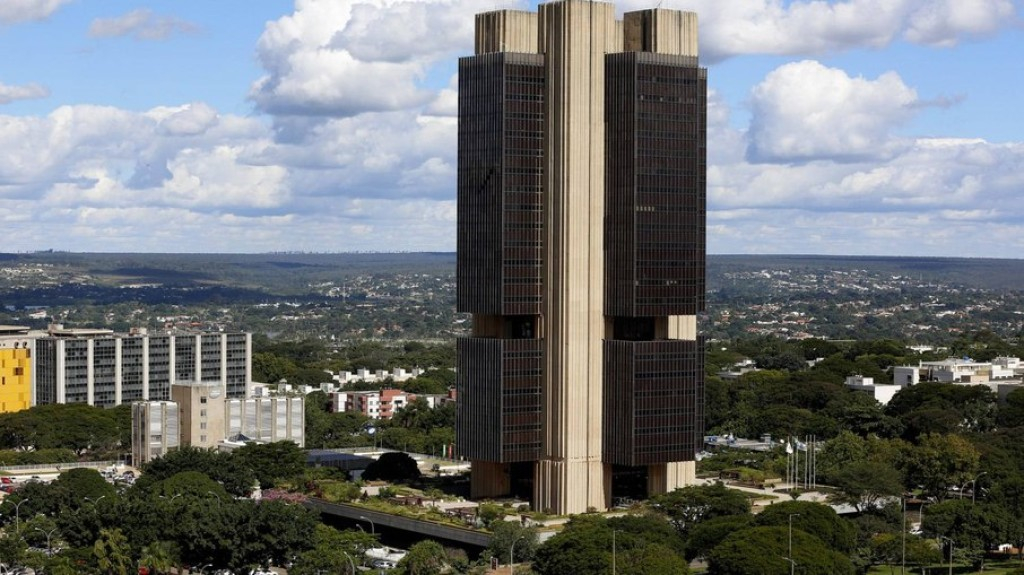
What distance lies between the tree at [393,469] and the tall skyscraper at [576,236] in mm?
14788

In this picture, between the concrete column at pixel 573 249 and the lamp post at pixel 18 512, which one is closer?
the lamp post at pixel 18 512

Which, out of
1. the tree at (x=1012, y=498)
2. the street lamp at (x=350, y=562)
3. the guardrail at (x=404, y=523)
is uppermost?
the tree at (x=1012, y=498)

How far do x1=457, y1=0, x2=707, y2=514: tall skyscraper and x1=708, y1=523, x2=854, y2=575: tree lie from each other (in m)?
22.9

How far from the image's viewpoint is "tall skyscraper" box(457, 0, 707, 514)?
397 feet

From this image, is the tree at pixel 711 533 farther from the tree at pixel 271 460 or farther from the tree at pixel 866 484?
the tree at pixel 271 460

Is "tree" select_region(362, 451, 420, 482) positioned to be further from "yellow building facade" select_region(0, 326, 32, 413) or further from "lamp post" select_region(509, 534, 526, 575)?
"yellow building facade" select_region(0, 326, 32, 413)

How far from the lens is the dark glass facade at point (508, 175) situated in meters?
121

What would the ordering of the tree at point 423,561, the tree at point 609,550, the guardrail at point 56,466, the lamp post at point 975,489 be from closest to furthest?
the tree at point 609,550 < the tree at point 423,561 < the lamp post at point 975,489 < the guardrail at point 56,466

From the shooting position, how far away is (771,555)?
96.1 m

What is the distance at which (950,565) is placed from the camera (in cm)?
10706

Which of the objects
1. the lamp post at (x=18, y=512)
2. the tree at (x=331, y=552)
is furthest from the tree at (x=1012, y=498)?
the lamp post at (x=18, y=512)

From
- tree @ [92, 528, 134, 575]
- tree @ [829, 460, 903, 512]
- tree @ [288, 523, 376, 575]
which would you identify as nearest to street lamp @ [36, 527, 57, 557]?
tree @ [92, 528, 134, 575]

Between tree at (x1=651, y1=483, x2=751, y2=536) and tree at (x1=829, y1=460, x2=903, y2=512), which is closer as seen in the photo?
tree at (x1=651, y1=483, x2=751, y2=536)

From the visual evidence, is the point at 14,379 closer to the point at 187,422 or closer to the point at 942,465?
the point at 187,422
